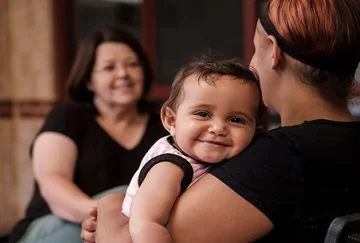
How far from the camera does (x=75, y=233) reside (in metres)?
2.01

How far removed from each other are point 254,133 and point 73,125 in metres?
1.11

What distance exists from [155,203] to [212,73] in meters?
0.28

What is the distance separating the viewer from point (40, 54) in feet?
12.7

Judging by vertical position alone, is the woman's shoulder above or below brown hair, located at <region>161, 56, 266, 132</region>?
below

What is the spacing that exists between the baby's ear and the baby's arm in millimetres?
148

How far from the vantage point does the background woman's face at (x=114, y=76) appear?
90.0 inches

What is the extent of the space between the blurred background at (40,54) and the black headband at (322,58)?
2.37m

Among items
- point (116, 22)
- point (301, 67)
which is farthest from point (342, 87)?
point (116, 22)

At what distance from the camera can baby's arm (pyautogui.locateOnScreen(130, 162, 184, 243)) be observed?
102 cm

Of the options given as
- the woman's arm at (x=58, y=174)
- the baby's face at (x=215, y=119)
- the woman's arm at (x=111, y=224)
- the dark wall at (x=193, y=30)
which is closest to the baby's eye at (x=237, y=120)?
the baby's face at (x=215, y=119)

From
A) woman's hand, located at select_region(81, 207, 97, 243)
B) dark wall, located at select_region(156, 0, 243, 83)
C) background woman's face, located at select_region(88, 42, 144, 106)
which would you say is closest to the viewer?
woman's hand, located at select_region(81, 207, 97, 243)

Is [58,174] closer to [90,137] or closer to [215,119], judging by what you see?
[90,137]

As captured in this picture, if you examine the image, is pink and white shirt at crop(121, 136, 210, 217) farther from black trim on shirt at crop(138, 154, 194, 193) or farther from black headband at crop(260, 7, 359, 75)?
black headband at crop(260, 7, 359, 75)

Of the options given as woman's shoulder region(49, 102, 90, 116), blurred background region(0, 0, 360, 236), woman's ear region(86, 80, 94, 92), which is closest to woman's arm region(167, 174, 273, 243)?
woman's shoulder region(49, 102, 90, 116)
